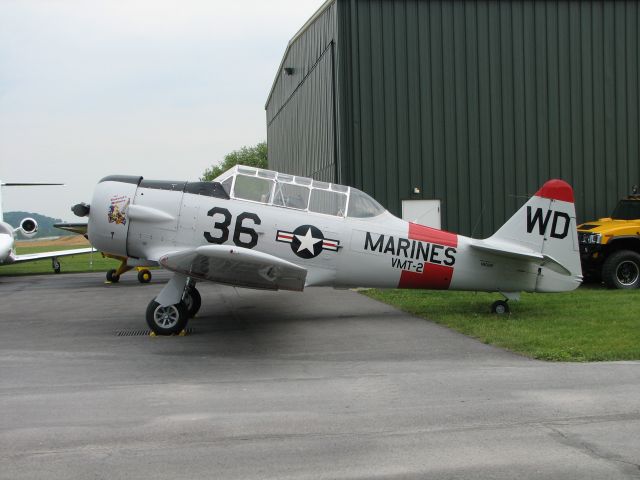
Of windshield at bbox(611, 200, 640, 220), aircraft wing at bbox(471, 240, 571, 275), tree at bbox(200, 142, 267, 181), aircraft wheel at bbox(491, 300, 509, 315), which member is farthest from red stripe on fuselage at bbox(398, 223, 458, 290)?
tree at bbox(200, 142, 267, 181)

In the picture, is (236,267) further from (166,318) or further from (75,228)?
(75,228)

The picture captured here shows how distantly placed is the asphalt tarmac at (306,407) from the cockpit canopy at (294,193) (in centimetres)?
194

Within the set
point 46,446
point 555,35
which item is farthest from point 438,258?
point 555,35

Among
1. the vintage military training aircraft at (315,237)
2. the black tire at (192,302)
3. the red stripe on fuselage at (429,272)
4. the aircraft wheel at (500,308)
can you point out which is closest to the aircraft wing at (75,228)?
the black tire at (192,302)

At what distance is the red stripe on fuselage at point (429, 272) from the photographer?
38.9 feet

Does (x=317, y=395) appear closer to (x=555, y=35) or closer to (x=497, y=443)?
(x=497, y=443)

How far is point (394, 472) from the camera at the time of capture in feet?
15.3

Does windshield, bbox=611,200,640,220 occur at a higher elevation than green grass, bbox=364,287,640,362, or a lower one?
higher

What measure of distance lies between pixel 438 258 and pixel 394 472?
7.46 metres

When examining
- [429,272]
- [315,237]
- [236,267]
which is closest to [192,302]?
[315,237]

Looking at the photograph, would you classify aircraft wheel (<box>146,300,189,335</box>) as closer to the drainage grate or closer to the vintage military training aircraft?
the vintage military training aircraft

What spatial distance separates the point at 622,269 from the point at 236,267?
10.4 metres

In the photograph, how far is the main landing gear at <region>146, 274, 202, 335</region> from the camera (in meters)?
10.7

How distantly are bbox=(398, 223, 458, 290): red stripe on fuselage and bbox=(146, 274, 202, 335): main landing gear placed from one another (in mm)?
3561
